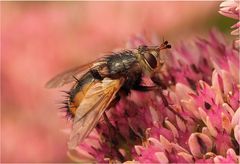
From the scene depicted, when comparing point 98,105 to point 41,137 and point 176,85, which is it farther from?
point 41,137

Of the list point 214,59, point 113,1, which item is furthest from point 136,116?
point 113,1

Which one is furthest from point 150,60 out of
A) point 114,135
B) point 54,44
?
point 54,44

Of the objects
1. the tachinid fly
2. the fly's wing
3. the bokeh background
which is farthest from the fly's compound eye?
the bokeh background

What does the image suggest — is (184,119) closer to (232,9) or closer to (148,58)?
(148,58)

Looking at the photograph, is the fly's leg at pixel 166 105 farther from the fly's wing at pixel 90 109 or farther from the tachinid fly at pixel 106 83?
the fly's wing at pixel 90 109

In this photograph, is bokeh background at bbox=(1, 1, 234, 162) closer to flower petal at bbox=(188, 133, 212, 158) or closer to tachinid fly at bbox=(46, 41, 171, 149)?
tachinid fly at bbox=(46, 41, 171, 149)
